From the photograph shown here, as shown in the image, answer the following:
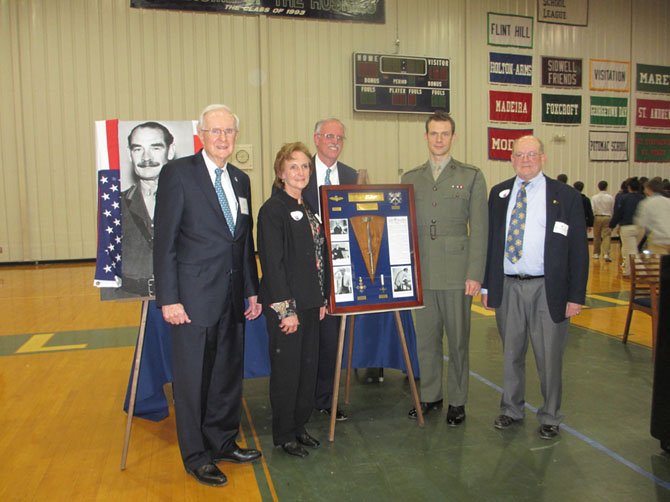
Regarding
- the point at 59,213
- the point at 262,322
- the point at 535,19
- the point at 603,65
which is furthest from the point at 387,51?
the point at 262,322

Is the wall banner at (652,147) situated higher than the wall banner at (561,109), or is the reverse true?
the wall banner at (561,109)

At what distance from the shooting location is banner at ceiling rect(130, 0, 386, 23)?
1068 centimetres

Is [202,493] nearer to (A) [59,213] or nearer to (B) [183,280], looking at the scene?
(B) [183,280]

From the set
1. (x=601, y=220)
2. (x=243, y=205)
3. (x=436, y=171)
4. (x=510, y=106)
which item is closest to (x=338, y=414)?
(x=243, y=205)

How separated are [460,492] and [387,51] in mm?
10970

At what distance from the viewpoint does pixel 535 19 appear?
1318cm

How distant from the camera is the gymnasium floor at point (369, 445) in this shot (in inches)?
A: 102

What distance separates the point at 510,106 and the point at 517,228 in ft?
36.0

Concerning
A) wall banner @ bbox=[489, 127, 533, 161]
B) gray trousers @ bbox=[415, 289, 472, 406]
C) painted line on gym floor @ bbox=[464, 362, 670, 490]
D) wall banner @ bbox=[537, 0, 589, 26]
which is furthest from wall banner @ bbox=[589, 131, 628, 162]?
gray trousers @ bbox=[415, 289, 472, 406]

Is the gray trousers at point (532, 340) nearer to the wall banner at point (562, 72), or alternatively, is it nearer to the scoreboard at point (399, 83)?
the scoreboard at point (399, 83)

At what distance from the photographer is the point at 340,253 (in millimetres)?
3094

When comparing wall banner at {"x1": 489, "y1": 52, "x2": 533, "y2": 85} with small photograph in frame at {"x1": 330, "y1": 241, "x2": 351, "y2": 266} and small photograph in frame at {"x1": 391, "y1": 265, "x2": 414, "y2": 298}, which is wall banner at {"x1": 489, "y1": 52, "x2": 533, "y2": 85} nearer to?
small photograph in frame at {"x1": 391, "y1": 265, "x2": 414, "y2": 298}

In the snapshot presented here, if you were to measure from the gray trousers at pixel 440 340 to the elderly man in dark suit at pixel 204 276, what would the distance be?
1.17 meters

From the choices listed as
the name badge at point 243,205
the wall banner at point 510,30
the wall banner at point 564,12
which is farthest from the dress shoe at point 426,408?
the wall banner at point 564,12
